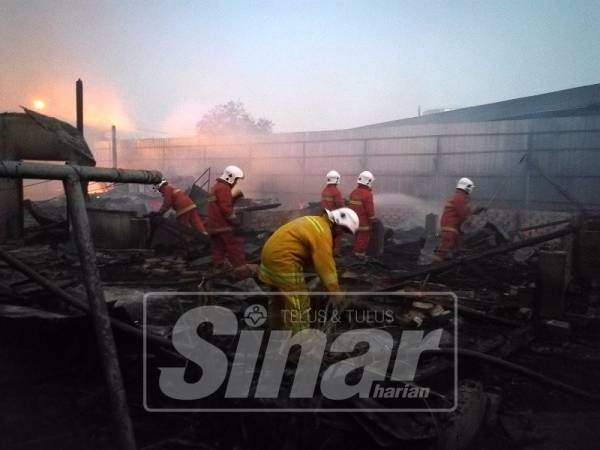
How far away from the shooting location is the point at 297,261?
162 inches

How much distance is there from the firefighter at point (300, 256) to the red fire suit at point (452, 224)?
4598 millimetres

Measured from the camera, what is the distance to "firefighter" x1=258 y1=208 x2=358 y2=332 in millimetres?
3916

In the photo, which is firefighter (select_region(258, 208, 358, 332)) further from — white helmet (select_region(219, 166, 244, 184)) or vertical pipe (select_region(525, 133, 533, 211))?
vertical pipe (select_region(525, 133, 533, 211))

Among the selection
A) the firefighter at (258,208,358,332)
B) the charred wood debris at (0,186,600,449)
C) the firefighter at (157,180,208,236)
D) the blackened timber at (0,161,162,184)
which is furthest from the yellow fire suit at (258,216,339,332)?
the firefighter at (157,180,208,236)

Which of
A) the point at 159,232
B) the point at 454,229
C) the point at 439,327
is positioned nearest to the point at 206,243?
the point at 159,232

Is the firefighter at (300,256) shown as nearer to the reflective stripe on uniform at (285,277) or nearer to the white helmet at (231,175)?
the reflective stripe on uniform at (285,277)

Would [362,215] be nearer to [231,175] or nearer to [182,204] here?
[231,175]

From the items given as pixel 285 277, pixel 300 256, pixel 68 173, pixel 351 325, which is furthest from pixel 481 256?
pixel 68 173


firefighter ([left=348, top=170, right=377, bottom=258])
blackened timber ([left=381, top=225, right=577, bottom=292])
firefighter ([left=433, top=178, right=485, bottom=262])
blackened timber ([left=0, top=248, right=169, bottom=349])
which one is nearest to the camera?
blackened timber ([left=0, top=248, right=169, bottom=349])

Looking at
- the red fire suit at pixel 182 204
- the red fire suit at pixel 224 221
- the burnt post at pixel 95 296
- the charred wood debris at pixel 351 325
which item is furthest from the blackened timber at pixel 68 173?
the red fire suit at pixel 182 204

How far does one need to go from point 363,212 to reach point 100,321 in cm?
745

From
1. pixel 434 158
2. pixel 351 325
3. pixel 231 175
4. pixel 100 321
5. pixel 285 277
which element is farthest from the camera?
pixel 434 158

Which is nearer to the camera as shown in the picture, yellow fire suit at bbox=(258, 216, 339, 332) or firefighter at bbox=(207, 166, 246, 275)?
yellow fire suit at bbox=(258, 216, 339, 332)

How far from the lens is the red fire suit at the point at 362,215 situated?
350 inches
